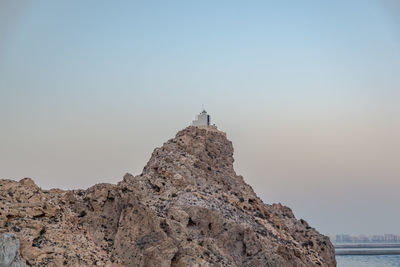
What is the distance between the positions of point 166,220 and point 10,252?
32.2ft

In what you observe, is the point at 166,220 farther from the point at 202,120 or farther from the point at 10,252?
the point at 202,120

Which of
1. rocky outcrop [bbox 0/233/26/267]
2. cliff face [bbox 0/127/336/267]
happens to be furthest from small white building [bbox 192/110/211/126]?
rocky outcrop [bbox 0/233/26/267]

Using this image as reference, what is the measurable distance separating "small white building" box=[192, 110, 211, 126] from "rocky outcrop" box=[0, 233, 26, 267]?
77.1 feet

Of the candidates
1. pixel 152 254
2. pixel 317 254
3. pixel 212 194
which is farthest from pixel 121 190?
pixel 317 254

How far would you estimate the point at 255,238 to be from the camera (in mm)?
39688

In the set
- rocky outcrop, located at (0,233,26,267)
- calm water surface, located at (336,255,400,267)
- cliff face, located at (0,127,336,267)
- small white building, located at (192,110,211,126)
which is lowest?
rocky outcrop, located at (0,233,26,267)

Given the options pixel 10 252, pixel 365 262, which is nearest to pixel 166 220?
pixel 10 252

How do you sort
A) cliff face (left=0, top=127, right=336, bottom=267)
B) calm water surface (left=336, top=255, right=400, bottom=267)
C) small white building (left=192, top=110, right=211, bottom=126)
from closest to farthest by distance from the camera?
cliff face (left=0, top=127, right=336, bottom=267)
small white building (left=192, top=110, right=211, bottom=126)
calm water surface (left=336, top=255, right=400, bottom=267)

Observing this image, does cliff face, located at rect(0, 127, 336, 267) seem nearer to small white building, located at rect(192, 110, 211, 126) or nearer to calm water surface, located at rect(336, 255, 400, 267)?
small white building, located at rect(192, 110, 211, 126)

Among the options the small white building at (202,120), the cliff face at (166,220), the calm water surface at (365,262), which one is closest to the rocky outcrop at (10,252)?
the cliff face at (166,220)

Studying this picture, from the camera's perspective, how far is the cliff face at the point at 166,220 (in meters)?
33.5

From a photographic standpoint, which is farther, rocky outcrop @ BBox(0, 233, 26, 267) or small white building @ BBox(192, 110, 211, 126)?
small white building @ BBox(192, 110, 211, 126)

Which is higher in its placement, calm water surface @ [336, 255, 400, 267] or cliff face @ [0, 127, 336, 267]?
calm water surface @ [336, 255, 400, 267]

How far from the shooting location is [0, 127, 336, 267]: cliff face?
110 feet
